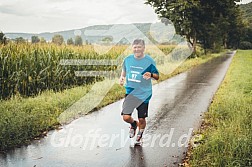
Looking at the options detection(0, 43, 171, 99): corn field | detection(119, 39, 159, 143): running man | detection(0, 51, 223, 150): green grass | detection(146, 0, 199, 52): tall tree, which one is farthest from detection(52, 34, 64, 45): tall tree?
detection(146, 0, 199, 52): tall tree

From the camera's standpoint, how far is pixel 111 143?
225 inches

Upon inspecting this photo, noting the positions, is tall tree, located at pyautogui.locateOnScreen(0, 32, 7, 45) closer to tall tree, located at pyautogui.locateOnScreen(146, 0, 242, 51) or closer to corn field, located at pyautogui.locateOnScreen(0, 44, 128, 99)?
corn field, located at pyautogui.locateOnScreen(0, 44, 128, 99)

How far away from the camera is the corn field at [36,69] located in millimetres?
9453

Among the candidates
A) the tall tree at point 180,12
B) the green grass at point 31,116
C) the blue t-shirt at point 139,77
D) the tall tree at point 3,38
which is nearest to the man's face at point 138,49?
the blue t-shirt at point 139,77

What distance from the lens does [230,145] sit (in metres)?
4.68

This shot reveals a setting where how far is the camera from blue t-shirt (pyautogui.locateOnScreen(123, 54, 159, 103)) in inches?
219

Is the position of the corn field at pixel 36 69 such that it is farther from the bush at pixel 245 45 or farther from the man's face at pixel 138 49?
the bush at pixel 245 45

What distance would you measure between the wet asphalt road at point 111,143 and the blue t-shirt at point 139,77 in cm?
95

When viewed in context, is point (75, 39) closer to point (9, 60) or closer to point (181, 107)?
point (9, 60)

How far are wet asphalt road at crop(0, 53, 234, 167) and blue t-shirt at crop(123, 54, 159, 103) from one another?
95 cm

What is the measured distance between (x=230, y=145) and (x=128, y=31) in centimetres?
1188

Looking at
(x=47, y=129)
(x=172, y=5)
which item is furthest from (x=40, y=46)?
(x=172, y=5)

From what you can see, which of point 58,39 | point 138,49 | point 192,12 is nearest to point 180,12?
point 192,12

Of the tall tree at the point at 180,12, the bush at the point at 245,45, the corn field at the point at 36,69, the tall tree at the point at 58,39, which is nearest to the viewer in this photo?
the corn field at the point at 36,69
